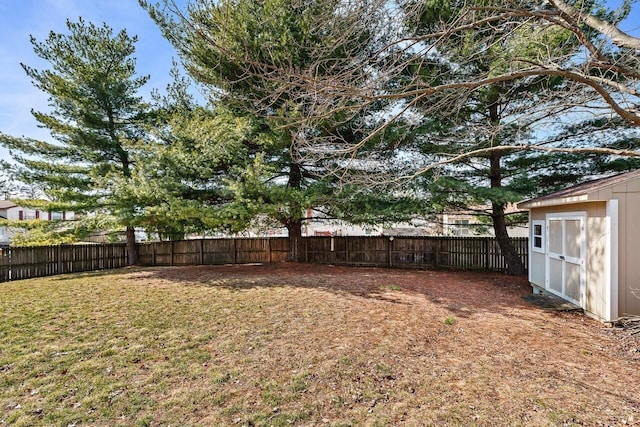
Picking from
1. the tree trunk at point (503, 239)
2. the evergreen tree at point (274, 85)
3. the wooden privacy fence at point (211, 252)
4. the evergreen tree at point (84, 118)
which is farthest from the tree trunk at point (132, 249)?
the tree trunk at point (503, 239)

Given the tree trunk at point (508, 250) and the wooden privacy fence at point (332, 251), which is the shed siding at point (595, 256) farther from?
the wooden privacy fence at point (332, 251)

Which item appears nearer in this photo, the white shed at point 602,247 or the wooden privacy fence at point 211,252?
the white shed at point 602,247

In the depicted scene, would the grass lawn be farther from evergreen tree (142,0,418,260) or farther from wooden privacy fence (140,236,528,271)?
wooden privacy fence (140,236,528,271)

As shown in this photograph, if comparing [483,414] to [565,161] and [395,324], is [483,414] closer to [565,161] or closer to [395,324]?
[395,324]

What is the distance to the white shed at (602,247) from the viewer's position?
15.6 ft

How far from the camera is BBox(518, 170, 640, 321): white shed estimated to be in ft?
15.6

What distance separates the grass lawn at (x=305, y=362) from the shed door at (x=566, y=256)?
0.67 m

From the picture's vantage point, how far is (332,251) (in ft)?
38.0

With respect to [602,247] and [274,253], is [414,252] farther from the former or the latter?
[602,247]

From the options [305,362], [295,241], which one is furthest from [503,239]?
[305,362]

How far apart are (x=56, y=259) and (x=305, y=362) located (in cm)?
1065

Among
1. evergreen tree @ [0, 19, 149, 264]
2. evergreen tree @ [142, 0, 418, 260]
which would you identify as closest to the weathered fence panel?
evergreen tree @ [142, 0, 418, 260]

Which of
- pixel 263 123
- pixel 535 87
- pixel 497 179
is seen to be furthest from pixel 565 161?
pixel 263 123

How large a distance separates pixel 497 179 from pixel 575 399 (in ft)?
25.2
